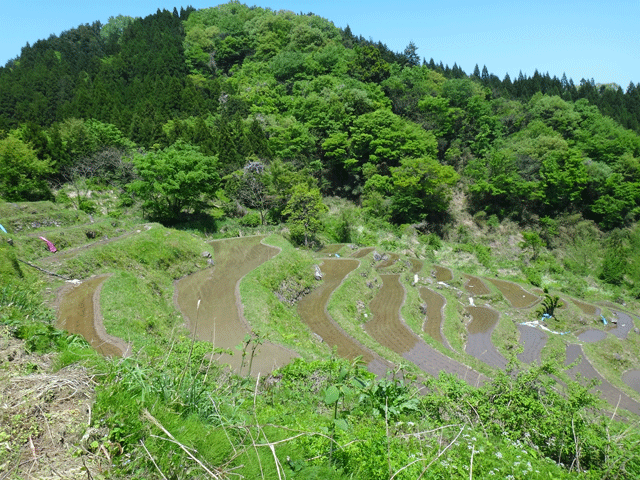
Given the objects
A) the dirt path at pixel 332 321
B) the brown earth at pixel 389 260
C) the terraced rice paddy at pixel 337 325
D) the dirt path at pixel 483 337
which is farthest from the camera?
the brown earth at pixel 389 260

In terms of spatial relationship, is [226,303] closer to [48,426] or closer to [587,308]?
[48,426]

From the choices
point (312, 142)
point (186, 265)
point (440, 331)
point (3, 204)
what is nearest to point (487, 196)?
point (312, 142)

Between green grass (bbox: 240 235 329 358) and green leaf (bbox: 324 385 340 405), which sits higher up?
green leaf (bbox: 324 385 340 405)

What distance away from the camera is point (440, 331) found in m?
16.2

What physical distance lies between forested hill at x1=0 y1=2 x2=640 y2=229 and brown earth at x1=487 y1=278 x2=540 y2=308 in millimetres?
11735

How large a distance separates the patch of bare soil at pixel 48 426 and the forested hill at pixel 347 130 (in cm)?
2797

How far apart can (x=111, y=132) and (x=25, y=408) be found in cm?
3554

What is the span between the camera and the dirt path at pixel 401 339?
11.4 m

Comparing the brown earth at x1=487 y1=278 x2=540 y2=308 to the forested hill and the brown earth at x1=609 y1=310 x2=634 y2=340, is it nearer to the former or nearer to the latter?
the brown earth at x1=609 y1=310 x2=634 y2=340

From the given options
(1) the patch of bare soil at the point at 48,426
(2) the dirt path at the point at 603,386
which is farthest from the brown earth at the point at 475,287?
(1) the patch of bare soil at the point at 48,426

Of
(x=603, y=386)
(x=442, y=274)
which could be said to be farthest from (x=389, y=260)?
(x=603, y=386)

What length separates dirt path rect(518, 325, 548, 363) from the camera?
50.7 ft

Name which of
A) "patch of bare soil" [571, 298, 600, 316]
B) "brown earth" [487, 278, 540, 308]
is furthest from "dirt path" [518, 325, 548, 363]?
"patch of bare soil" [571, 298, 600, 316]

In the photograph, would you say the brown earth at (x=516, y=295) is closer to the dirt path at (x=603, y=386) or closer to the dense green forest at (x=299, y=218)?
the dense green forest at (x=299, y=218)
